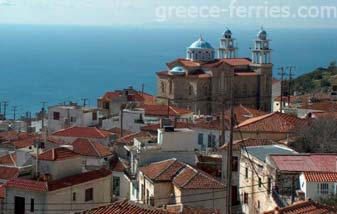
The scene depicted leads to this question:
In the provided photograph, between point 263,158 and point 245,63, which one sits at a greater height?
point 245,63

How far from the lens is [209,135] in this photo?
31.3 metres

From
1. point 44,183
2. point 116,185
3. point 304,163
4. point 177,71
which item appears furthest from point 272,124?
point 177,71

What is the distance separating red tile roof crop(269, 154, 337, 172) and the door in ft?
20.4

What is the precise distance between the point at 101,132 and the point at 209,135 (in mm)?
5525

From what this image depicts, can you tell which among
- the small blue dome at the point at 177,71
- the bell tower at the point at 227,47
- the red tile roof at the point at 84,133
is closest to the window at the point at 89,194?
the red tile roof at the point at 84,133

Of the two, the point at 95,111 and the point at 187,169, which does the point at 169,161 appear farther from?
the point at 95,111

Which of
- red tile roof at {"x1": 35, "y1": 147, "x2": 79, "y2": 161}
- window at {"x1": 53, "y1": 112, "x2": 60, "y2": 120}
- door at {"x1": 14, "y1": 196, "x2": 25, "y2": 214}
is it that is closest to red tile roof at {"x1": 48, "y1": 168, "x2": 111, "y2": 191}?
red tile roof at {"x1": 35, "y1": 147, "x2": 79, "y2": 161}

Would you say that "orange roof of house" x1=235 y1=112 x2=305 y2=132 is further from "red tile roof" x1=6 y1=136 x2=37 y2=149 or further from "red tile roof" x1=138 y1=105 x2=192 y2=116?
"red tile roof" x1=138 y1=105 x2=192 y2=116

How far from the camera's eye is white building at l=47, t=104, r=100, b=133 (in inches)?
1601

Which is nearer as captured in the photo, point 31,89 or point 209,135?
point 209,135

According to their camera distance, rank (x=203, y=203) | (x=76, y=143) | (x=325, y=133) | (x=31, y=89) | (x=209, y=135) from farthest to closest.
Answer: (x=31, y=89) < (x=209, y=135) < (x=76, y=143) < (x=325, y=133) < (x=203, y=203)

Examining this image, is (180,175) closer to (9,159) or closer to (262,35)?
(9,159)

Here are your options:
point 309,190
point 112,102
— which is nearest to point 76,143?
point 309,190

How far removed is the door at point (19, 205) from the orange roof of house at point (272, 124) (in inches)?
468
